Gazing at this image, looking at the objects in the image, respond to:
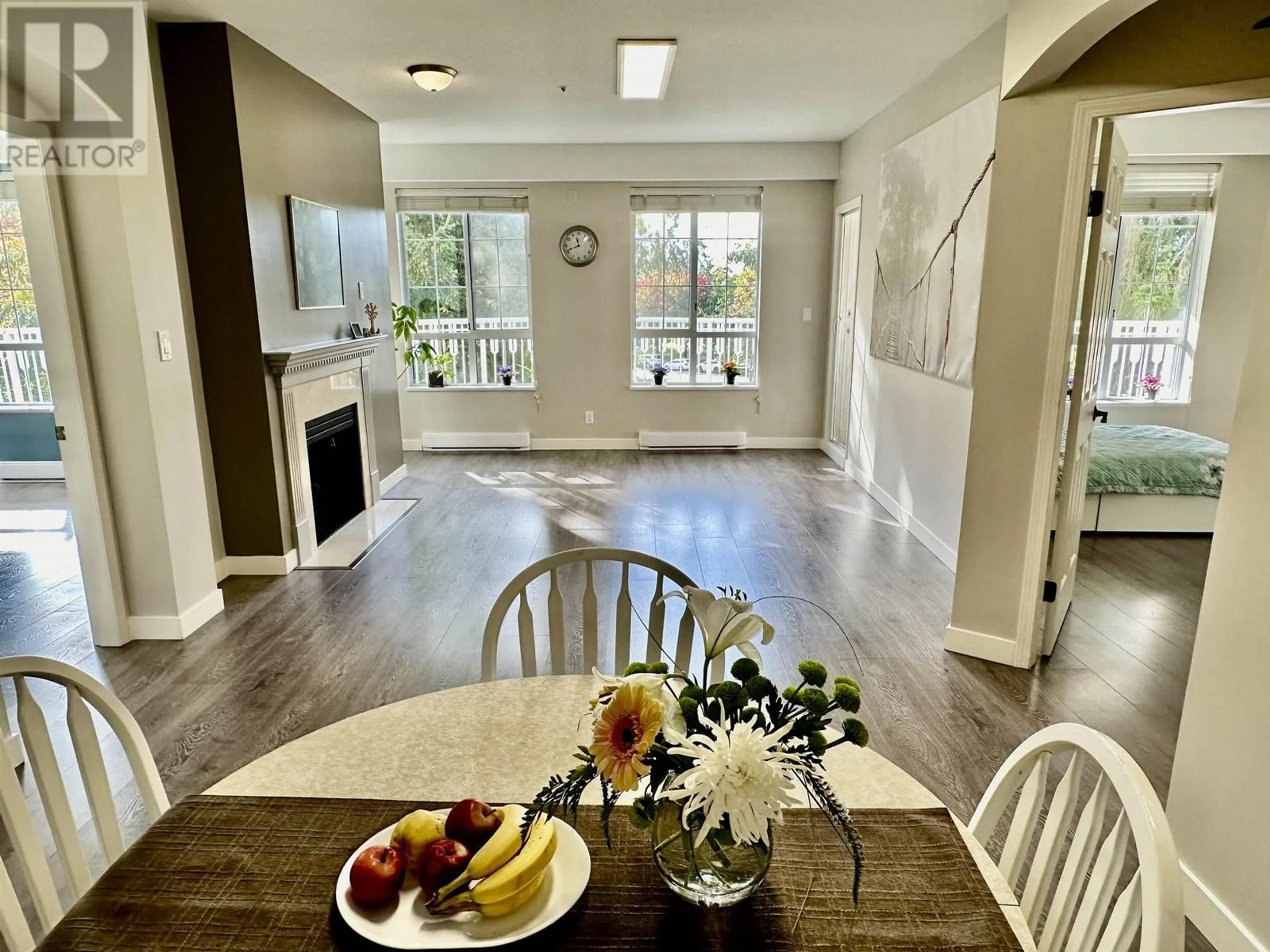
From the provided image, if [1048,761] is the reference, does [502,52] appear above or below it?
above

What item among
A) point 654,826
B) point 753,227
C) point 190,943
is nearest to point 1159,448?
point 753,227

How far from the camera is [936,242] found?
13.8 feet

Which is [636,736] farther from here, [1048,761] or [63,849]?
[63,849]

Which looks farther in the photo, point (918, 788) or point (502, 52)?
point (502, 52)

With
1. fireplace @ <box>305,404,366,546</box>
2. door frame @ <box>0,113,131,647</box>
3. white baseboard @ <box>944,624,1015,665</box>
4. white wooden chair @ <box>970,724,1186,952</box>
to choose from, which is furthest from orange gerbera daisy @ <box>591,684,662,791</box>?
fireplace @ <box>305,404,366,546</box>

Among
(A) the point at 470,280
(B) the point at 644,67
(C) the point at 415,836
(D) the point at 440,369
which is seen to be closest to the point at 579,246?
(A) the point at 470,280

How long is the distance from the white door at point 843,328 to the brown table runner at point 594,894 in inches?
217

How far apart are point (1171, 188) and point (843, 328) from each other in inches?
103

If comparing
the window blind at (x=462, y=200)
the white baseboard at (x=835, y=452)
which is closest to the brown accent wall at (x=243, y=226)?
the window blind at (x=462, y=200)

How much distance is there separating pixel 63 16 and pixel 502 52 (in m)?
1.83

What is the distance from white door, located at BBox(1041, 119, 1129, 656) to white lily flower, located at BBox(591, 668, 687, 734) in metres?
2.58

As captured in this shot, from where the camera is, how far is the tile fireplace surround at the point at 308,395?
3922 millimetres

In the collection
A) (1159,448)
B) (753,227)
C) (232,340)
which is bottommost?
(1159,448)

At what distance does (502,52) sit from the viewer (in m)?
3.88
